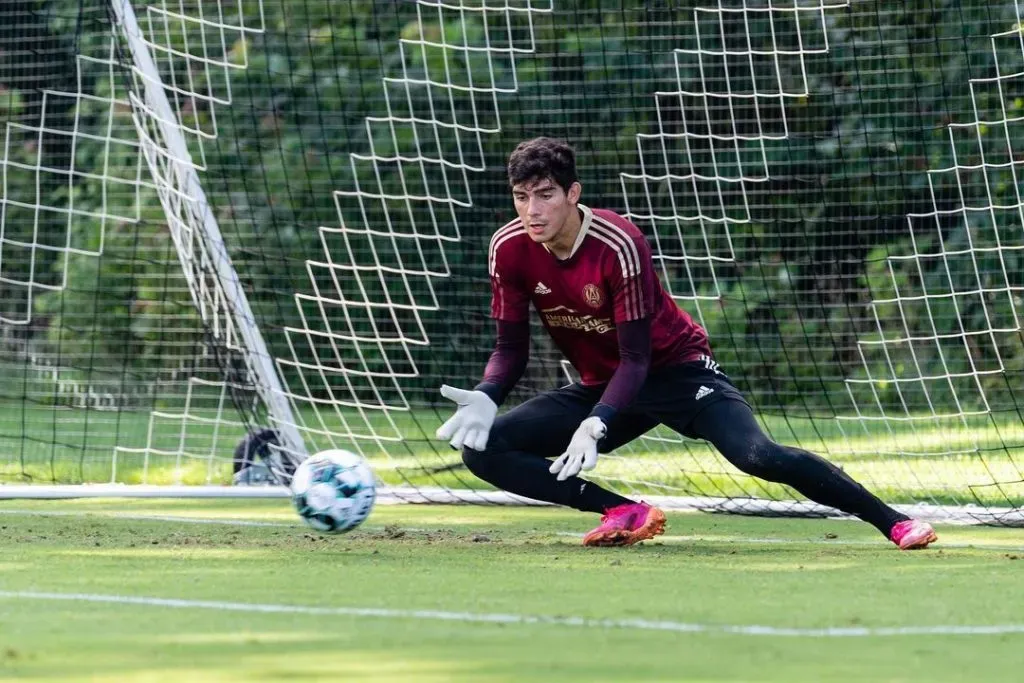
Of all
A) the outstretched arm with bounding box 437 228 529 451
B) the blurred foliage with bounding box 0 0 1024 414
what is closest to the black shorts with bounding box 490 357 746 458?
the outstretched arm with bounding box 437 228 529 451

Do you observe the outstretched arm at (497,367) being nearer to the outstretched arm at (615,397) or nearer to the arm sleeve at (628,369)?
the outstretched arm at (615,397)

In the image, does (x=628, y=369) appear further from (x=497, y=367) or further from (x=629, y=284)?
(x=497, y=367)

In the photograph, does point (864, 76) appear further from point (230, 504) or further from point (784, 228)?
point (230, 504)

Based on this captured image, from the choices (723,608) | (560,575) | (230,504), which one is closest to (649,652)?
(723,608)

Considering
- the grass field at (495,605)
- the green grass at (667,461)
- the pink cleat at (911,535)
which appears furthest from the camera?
the green grass at (667,461)

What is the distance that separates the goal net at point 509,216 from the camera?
31.7 ft

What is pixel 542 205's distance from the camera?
6.12m

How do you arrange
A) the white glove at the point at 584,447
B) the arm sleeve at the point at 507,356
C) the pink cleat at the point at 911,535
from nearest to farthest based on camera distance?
1. the white glove at the point at 584,447
2. the pink cleat at the point at 911,535
3. the arm sleeve at the point at 507,356

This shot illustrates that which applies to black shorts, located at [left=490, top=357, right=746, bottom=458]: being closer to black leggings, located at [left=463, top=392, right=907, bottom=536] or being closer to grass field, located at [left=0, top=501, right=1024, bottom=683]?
black leggings, located at [left=463, top=392, right=907, bottom=536]

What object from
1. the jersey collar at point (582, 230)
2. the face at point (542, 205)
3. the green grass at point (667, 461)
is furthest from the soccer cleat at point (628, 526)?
the green grass at point (667, 461)

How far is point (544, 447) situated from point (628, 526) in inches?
19.2

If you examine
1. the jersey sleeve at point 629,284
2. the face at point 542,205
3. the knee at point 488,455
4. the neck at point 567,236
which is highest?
the face at point 542,205

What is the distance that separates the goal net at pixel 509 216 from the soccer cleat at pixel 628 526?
1822mm

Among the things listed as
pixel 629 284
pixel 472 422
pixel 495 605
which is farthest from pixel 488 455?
pixel 495 605
